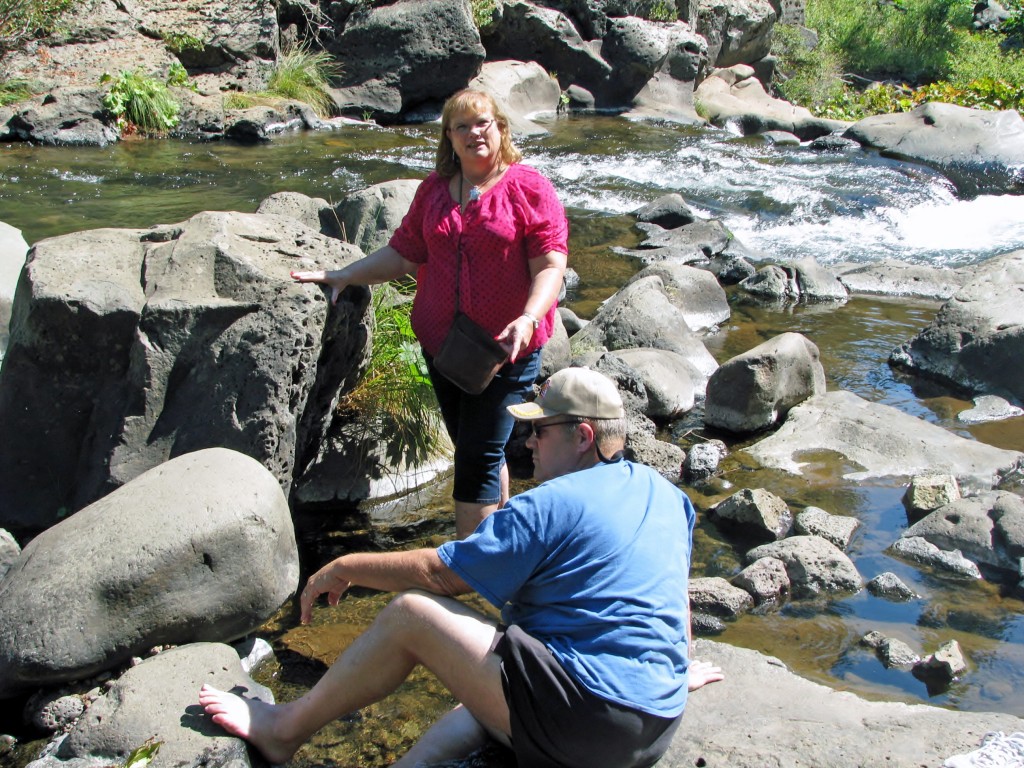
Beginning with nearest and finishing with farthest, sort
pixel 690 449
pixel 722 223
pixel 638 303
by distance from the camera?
pixel 690 449
pixel 638 303
pixel 722 223

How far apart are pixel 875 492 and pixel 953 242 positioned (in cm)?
762

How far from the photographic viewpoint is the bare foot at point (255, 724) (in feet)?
9.91

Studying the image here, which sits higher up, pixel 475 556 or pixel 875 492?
pixel 475 556

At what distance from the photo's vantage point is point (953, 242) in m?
12.3

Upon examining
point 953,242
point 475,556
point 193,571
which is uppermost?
point 475,556

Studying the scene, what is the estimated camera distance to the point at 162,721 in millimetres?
3045

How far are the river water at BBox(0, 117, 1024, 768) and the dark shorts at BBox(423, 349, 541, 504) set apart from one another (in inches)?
26.4

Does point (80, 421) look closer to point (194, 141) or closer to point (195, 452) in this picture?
point (195, 452)

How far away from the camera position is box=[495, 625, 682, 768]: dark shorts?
2592mm

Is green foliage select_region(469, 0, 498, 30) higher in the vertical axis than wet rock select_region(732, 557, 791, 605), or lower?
higher

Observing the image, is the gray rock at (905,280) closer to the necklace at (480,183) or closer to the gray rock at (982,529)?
the gray rock at (982,529)

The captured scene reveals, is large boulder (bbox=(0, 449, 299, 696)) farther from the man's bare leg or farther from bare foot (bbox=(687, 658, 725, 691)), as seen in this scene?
bare foot (bbox=(687, 658, 725, 691))

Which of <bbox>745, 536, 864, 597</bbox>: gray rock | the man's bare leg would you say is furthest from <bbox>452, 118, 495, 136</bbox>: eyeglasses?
<bbox>745, 536, 864, 597</bbox>: gray rock

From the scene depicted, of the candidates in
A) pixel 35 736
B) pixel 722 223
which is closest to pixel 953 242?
pixel 722 223
